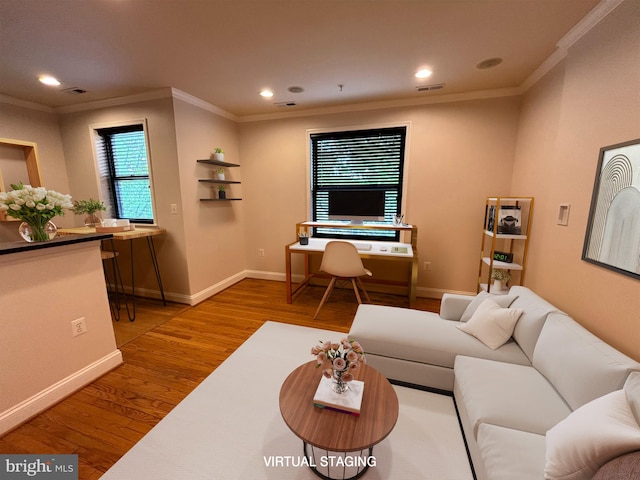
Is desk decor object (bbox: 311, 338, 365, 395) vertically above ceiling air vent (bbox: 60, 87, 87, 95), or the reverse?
ceiling air vent (bbox: 60, 87, 87, 95)

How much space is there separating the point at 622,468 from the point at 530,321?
95 centimetres

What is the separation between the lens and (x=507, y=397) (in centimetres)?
126

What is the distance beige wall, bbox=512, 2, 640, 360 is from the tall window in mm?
4072

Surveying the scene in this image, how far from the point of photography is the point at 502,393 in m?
1.29

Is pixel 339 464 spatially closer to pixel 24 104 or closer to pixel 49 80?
pixel 49 80

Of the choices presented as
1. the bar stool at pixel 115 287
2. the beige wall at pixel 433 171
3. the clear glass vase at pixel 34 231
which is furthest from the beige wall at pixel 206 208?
the clear glass vase at pixel 34 231

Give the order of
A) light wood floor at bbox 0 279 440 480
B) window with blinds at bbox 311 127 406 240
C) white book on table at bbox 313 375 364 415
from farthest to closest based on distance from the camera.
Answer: window with blinds at bbox 311 127 406 240 < light wood floor at bbox 0 279 440 480 < white book on table at bbox 313 375 364 415

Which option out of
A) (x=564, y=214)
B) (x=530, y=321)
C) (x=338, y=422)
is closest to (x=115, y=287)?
(x=338, y=422)

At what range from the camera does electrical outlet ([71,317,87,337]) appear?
1850 millimetres

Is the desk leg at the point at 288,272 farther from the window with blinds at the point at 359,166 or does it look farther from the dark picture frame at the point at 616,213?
the dark picture frame at the point at 616,213

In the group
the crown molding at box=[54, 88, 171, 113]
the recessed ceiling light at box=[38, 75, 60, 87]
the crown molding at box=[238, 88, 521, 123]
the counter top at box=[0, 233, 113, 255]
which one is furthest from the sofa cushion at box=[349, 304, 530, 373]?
the recessed ceiling light at box=[38, 75, 60, 87]

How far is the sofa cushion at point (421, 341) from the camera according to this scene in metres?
1.66

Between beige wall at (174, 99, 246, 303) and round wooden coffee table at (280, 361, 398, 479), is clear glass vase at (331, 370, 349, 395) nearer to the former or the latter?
round wooden coffee table at (280, 361, 398, 479)

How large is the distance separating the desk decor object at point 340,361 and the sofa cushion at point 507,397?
0.61m
